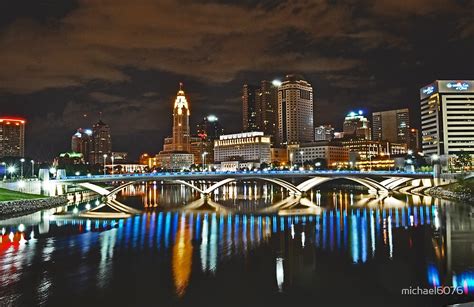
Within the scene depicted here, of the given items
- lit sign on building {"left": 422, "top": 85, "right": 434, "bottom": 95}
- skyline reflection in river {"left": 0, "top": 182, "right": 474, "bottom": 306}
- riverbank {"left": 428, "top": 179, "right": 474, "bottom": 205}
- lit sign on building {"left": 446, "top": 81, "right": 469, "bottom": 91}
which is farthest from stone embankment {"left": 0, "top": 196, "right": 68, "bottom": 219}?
lit sign on building {"left": 446, "top": 81, "right": 469, "bottom": 91}

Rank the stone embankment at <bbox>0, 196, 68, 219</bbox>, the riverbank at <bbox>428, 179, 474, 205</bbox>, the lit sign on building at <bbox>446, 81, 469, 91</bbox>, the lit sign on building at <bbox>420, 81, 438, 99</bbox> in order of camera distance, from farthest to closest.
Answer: the lit sign on building at <bbox>420, 81, 438, 99</bbox>, the lit sign on building at <bbox>446, 81, 469, 91</bbox>, the riverbank at <bbox>428, 179, 474, 205</bbox>, the stone embankment at <bbox>0, 196, 68, 219</bbox>

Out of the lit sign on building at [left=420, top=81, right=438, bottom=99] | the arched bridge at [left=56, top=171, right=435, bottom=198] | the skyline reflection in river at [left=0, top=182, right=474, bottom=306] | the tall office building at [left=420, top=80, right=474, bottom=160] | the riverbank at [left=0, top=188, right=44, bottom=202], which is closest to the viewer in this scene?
the skyline reflection in river at [left=0, top=182, right=474, bottom=306]

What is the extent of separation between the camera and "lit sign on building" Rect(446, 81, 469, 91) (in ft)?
472

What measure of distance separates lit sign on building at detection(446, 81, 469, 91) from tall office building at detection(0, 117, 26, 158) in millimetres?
177723

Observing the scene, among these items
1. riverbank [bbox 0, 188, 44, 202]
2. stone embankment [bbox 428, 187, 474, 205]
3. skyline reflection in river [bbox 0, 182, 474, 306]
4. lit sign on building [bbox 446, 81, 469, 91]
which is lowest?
skyline reflection in river [bbox 0, 182, 474, 306]

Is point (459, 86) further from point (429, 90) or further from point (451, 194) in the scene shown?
point (451, 194)

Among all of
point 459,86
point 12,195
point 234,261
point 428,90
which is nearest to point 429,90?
point 428,90

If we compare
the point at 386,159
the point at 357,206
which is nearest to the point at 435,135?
the point at 386,159

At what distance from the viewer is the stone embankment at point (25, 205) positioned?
170 ft

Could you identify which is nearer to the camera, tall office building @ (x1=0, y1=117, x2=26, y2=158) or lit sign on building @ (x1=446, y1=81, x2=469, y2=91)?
lit sign on building @ (x1=446, y1=81, x2=469, y2=91)

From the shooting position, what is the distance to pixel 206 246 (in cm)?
3431

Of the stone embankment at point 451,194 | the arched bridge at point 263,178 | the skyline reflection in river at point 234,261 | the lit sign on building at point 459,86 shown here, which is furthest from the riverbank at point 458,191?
the lit sign on building at point 459,86

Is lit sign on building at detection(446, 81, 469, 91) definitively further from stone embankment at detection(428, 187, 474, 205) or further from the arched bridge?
stone embankment at detection(428, 187, 474, 205)

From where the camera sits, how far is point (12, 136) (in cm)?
18438
